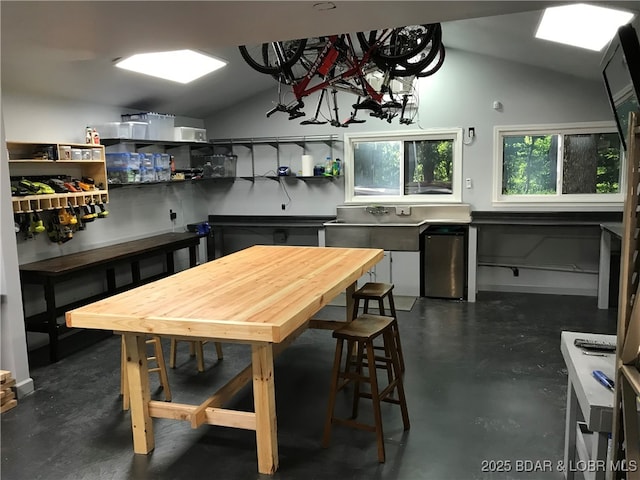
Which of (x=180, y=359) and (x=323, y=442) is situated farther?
(x=180, y=359)

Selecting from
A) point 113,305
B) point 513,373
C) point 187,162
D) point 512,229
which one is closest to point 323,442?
point 113,305

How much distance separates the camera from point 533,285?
614 cm

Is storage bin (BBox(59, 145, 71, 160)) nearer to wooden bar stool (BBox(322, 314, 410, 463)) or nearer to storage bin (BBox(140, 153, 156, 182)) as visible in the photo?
storage bin (BBox(140, 153, 156, 182))

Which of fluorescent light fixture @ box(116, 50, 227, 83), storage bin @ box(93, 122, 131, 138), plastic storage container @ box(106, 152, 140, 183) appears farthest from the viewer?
plastic storage container @ box(106, 152, 140, 183)

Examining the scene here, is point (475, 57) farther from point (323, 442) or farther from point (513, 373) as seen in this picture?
point (323, 442)

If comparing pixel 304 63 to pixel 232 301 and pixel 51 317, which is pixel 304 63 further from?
pixel 51 317

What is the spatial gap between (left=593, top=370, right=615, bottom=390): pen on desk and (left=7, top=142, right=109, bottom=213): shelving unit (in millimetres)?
4113

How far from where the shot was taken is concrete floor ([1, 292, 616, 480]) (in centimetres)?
256

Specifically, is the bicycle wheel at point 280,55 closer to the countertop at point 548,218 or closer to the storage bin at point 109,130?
the storage bin at point 109,130

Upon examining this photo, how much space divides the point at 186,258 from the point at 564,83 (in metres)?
5.29

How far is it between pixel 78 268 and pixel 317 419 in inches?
99.2

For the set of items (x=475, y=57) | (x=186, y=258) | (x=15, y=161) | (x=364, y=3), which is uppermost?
(x=475, y=57)

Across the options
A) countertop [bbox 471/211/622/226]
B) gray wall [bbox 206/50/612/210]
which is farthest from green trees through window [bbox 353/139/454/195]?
countertop [bbox 471/211/622/226]

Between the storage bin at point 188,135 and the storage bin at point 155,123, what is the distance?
11 centimetres
